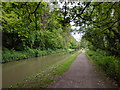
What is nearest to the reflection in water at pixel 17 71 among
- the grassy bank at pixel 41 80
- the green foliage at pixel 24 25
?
the grassy bank at pixel 41 80

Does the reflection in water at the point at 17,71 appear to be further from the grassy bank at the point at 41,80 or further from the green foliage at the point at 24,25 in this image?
the green foliage at the point at 24,25

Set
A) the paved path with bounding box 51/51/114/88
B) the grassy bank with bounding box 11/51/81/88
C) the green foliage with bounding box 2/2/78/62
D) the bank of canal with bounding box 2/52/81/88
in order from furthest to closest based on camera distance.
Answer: the bank of canal with bounding box 2/52/81/88 → the grassy bank with bounding box 11/51/81/88 → the paved path with bounding box 51/51/114/88 → the green foliage with bounding box 2/2/78/62

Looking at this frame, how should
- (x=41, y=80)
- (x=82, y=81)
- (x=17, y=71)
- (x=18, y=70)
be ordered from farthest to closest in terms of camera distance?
(x=18, y=70), (x=17, y=71), (x=41, y=80), (x=82, y=81)

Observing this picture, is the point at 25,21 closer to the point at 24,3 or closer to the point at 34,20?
the point at 34,20

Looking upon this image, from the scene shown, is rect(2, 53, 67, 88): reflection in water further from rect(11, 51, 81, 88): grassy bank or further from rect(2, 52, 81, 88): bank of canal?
rect(11, 51, 81, 88): grassy bank

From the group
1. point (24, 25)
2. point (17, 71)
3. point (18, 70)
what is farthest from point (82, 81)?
point (18, 70)

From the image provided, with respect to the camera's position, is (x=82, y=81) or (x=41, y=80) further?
(x=41, y=80)

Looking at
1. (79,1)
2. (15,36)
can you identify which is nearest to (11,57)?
(15,36)

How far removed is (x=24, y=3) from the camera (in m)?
3.29

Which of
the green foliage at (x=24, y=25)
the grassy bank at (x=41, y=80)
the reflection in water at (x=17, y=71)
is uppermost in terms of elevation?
the green foliage at (x=24, y=25)

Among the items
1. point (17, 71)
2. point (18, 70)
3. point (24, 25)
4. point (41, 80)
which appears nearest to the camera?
point (24, 25)

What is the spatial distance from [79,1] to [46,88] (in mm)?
3825

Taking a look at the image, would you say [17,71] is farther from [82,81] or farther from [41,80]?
[82,81]

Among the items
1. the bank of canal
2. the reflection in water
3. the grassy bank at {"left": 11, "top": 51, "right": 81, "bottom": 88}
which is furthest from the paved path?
the reflection in water
